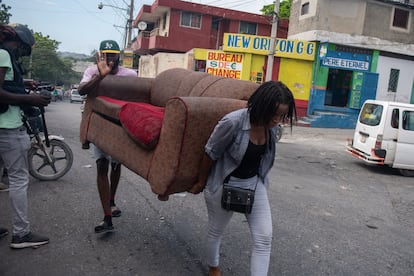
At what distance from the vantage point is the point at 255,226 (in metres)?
2.59

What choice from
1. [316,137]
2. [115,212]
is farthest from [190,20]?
[115,212]

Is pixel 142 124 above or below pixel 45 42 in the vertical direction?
below

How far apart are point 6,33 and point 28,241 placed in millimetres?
1778

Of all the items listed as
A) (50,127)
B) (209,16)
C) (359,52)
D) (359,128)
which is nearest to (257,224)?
(359,128)

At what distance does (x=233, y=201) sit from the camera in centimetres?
258

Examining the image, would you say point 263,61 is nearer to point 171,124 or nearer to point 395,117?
point 395,117

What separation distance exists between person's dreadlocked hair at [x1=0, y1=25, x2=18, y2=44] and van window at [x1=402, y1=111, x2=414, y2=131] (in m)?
8.31

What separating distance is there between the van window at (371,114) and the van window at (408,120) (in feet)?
1.74

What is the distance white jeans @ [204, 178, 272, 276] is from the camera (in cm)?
253

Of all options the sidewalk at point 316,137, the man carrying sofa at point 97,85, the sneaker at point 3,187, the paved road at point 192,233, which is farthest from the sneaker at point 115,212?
the sidewalk at point 316,137

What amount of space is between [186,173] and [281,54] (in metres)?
17.9

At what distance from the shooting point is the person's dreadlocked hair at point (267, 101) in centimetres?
241

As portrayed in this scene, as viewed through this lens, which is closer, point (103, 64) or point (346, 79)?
point (103, 64)

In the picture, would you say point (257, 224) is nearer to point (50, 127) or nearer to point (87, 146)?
point (87, 146)
